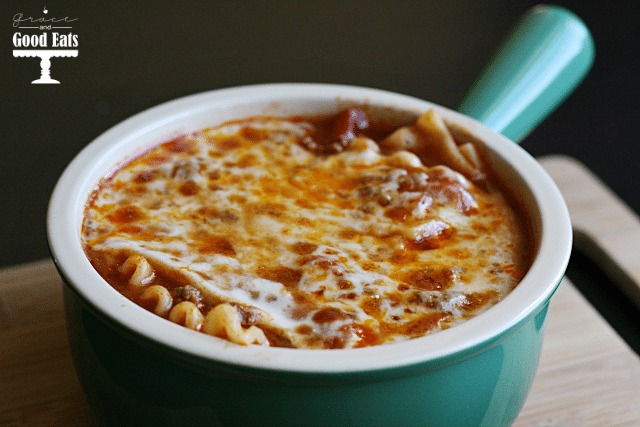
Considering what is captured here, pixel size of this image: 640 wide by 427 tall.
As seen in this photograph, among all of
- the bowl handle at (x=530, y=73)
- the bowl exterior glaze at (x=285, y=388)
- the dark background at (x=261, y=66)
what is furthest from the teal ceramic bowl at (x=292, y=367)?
the dark background at (x=261, y=66)

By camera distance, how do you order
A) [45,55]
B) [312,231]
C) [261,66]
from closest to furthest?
[312,231]
[45,55]
[261,66]

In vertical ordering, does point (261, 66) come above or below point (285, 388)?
below

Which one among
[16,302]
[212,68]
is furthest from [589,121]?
[16,302]

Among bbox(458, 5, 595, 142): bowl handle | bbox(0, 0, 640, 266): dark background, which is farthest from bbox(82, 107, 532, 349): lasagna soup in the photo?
bbox(0, 0, 640, 266): dark background

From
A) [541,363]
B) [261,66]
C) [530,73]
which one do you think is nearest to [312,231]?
[541,363]

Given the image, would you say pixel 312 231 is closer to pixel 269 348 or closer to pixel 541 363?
pixel 269 348

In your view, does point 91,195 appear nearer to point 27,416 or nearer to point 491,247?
point 27,416
